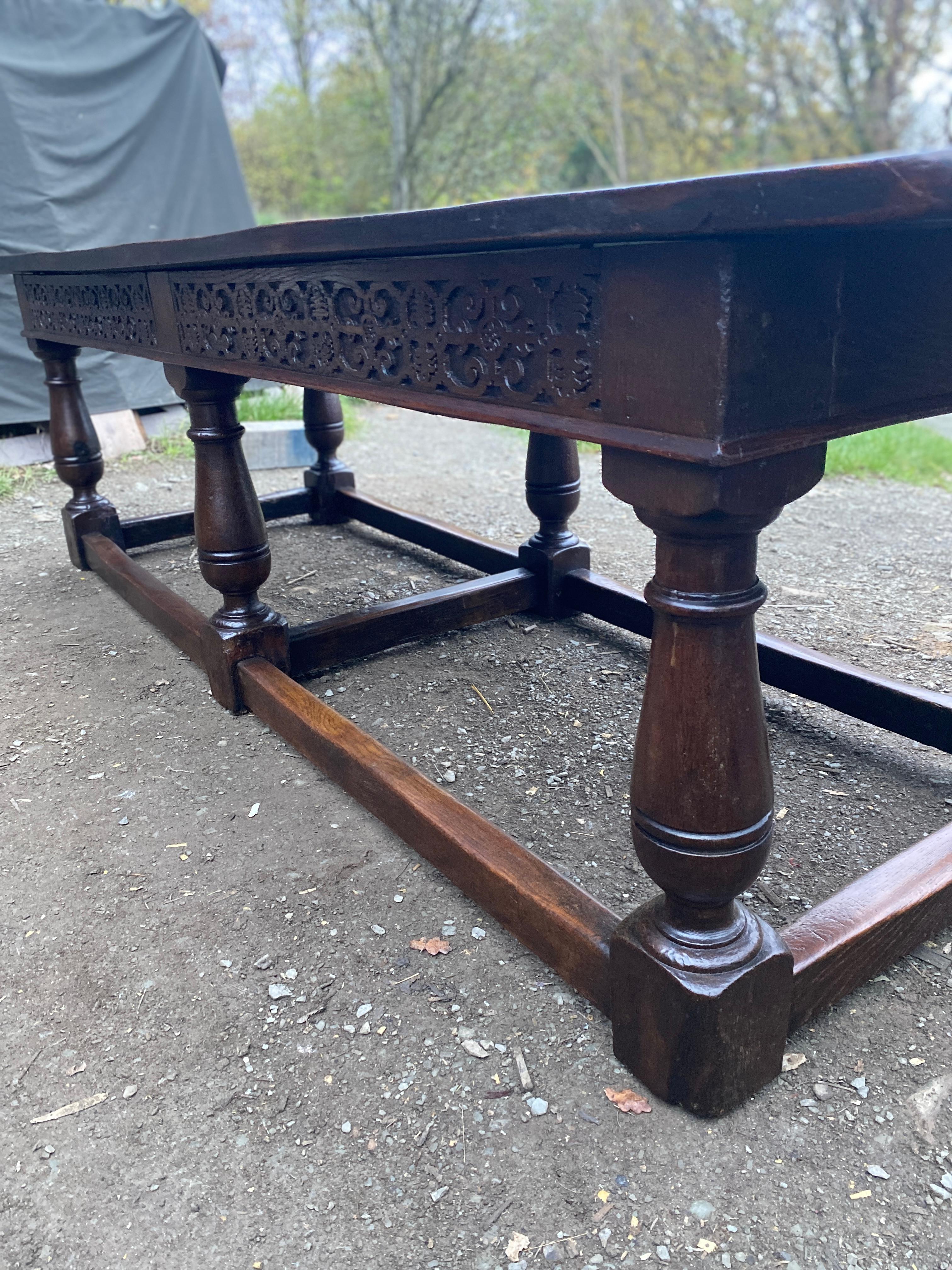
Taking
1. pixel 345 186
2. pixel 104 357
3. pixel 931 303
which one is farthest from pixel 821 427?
pixel 345 186

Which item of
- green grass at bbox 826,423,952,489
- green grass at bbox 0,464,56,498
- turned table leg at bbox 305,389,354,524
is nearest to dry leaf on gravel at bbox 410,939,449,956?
turned table leg at bbox 305,389,354,524

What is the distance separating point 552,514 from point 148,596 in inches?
50.5

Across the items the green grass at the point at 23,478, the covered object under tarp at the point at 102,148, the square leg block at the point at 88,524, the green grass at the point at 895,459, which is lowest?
the green grass at the point at 895,459

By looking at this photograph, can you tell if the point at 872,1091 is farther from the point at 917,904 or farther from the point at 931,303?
the point at 931,303

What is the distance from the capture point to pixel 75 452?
11.2ft

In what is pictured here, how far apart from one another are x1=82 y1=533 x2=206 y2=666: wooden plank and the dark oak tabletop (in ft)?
4.84

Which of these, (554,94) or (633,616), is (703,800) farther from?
(554,94)

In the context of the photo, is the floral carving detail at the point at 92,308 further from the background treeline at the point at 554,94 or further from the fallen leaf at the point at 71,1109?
the background treeline at the point at 554,94

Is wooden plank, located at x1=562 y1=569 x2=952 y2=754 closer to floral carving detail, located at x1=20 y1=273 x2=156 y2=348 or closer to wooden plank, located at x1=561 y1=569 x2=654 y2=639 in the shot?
wooden plank, located at x1=561 y1=569 x2=654 y2=639

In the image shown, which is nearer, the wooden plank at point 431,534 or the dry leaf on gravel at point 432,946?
the dry leaf on gravel at point 432,946

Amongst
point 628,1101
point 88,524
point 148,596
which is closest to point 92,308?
point 148,596

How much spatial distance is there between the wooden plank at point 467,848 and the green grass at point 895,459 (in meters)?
3.58

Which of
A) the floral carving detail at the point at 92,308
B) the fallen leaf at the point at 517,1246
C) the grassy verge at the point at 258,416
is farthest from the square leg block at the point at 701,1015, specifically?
the grassy verge at the point at 258,416

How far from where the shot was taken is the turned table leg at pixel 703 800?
3.37 feet
